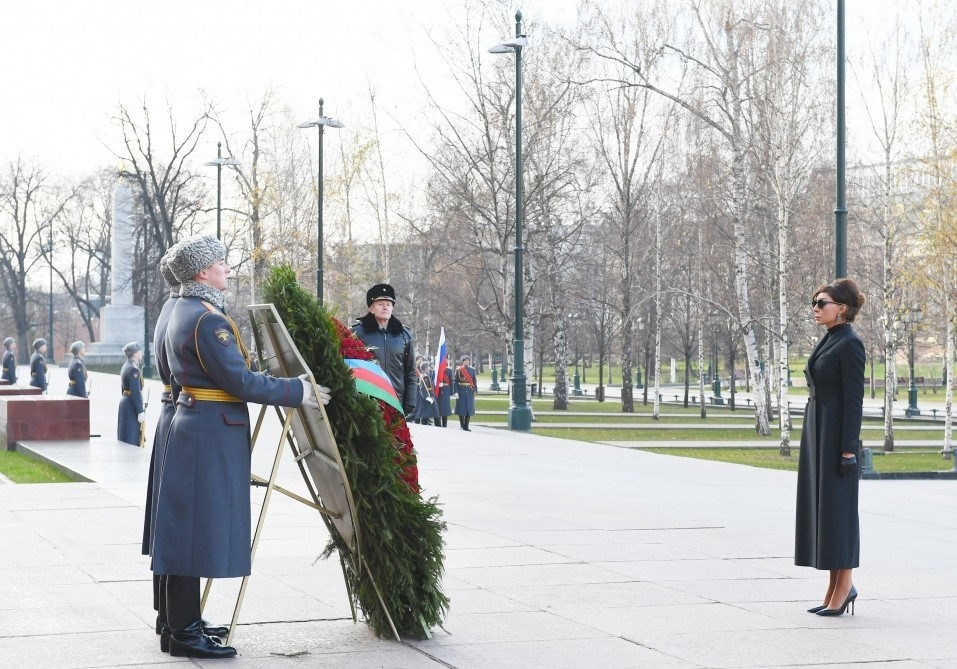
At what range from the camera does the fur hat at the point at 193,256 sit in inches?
239

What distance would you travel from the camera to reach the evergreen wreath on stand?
638cm

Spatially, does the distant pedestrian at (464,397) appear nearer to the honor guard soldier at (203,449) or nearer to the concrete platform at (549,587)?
the concrete platform at (549,587)

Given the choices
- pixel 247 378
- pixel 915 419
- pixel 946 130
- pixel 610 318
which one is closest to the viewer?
pixel 247 378

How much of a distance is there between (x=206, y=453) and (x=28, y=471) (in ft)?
36.7

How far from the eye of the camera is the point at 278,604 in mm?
7398

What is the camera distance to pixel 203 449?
5.96 meters

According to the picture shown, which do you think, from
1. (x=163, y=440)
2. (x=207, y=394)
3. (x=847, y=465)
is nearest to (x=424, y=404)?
(x=847, y=465)

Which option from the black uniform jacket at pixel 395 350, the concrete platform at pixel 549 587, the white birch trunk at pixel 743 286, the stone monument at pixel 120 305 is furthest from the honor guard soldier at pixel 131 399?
the stone monument at pixel 120 305

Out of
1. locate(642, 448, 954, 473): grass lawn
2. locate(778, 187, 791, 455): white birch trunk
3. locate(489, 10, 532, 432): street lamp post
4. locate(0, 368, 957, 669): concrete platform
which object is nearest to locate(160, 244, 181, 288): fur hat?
locate(0, 368, 957, 669): concrete platform

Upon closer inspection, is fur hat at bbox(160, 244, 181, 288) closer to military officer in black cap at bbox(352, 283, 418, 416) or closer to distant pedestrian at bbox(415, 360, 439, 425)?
military officer in black cap at bbox(352, 283, 418, 416)

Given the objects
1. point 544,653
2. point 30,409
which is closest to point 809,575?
point 544,653

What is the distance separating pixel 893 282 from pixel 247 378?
26.2m

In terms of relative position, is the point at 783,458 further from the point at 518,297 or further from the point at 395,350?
the point at 395,350

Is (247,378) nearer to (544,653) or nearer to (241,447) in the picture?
(241,447)
